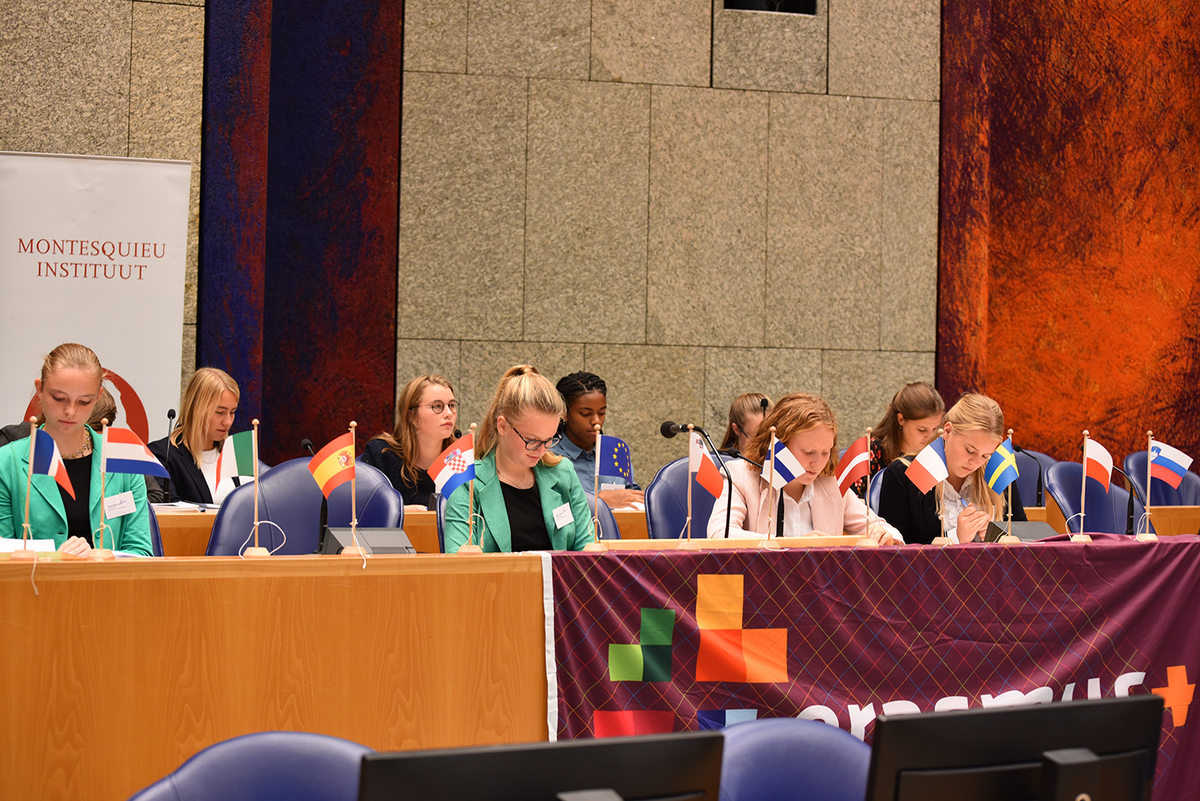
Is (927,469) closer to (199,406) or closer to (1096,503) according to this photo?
(1096,503)

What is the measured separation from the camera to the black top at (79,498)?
3.34m

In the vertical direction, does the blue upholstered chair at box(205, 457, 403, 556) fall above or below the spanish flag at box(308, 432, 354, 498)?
below

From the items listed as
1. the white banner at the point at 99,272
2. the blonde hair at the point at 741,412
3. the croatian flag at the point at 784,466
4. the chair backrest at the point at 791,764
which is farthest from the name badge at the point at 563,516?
the white banner at the point at 99,272

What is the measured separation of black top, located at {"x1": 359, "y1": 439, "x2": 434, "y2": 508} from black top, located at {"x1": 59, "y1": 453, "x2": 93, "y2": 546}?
1.64m

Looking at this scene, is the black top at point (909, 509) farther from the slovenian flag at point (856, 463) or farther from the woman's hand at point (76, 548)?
the woman's hand at point (76, 548)

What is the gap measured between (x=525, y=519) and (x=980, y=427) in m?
1.72

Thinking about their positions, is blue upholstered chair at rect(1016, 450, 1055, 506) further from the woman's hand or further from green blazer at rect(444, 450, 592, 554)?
the woman's hand

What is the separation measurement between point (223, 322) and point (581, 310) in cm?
231

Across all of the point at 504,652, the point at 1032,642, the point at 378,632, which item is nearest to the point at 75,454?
the point at 378,632

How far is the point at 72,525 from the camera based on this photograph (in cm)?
335

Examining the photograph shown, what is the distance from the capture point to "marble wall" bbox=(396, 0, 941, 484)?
22.7 feet

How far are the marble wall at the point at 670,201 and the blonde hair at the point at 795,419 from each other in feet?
10.1

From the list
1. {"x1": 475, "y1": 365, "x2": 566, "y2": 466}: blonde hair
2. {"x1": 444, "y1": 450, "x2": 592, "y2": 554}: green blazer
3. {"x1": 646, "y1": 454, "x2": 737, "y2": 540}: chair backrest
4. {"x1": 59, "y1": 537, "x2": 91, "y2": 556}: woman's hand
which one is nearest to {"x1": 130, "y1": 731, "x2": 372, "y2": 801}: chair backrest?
{"x1": 59, "y1": 537, "x2": 91, "y2": 556}: woman's hand

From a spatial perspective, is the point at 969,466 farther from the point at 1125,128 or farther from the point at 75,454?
the point at 1125,128
